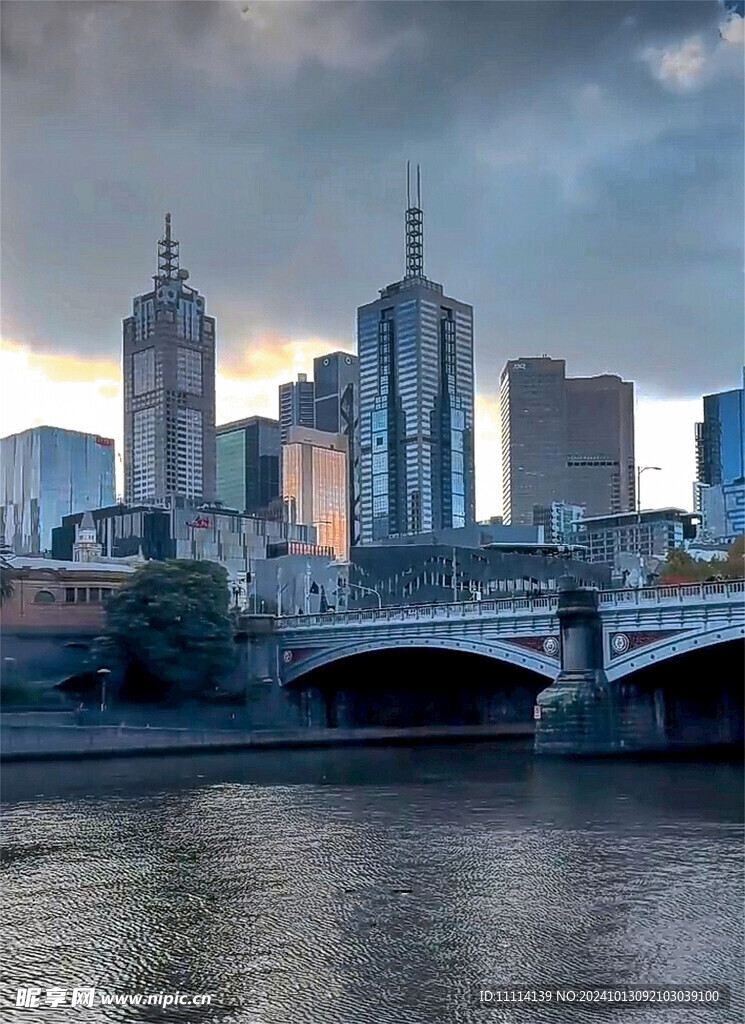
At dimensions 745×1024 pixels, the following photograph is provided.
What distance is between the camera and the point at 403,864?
27781 mm

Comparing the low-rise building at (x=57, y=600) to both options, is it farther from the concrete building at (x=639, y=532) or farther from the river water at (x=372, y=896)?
the concrete building at (x=639, y=532)

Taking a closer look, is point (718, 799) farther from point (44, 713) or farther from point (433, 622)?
point (44, 713)

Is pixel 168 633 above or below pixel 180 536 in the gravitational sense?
below

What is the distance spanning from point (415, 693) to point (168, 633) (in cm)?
1937

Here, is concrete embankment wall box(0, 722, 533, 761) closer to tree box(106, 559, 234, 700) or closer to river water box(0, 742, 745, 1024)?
tree box(106, 559, 234, 700)

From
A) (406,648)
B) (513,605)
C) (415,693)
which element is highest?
(513,605)

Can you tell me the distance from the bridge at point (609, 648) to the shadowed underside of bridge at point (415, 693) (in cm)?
1280

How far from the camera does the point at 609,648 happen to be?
5662 cm

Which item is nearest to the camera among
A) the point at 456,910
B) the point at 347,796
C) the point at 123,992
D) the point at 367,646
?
the point at 123,992

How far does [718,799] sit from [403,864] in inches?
604

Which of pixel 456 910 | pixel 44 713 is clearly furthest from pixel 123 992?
pixel 44 713

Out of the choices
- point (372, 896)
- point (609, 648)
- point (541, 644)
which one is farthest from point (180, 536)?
point (372, 896)

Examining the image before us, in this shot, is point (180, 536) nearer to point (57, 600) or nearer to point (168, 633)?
point (57, 600)

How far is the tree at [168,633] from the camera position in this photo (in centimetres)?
6781
